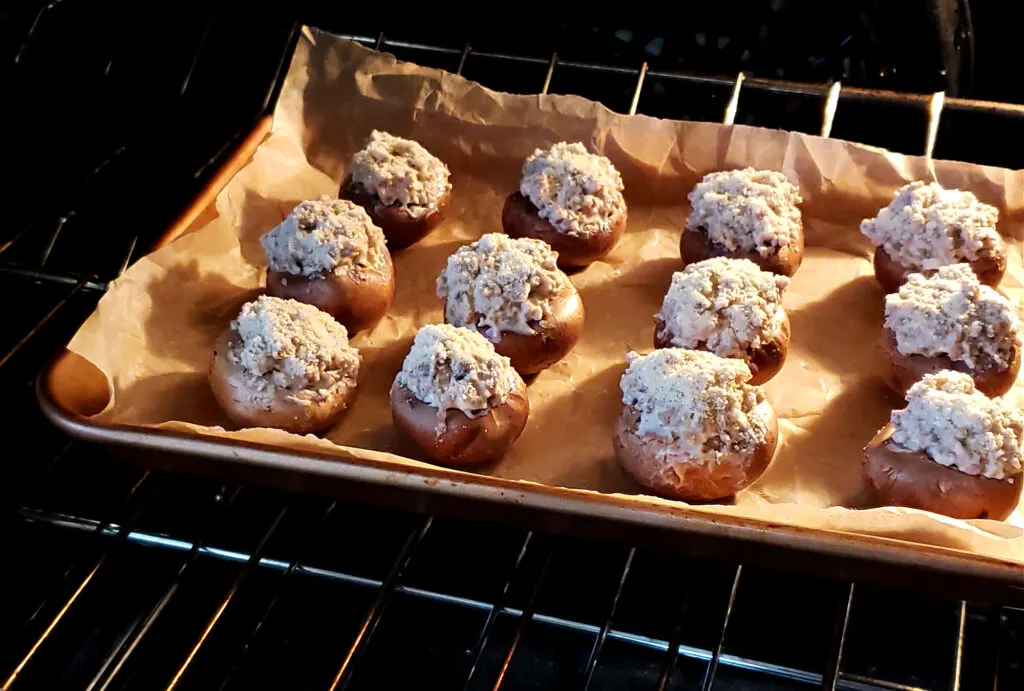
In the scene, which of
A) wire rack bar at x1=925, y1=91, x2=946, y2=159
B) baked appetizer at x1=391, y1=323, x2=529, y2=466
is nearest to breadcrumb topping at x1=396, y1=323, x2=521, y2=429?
baked appetizer at x1=391, y1=323, x2=529, y2=466

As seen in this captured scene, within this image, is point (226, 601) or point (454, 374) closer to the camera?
point (226, 601)

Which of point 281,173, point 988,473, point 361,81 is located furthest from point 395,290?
point 988,473

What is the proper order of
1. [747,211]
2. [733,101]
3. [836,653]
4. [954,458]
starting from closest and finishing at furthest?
[836,653], [954,458], [747,211], [733,101]

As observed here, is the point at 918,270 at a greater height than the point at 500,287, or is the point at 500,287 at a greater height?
the point at 918,270

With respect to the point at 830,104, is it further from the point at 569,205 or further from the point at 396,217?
the point at 396,217

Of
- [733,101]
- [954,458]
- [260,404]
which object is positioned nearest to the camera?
[954,458]

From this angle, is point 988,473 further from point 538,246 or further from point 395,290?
point 395,290

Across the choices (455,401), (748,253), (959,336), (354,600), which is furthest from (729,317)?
(354,600)
